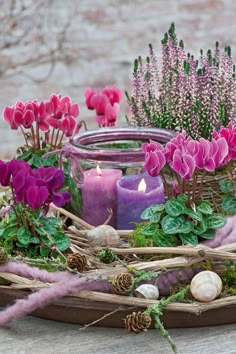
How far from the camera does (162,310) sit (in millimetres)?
845

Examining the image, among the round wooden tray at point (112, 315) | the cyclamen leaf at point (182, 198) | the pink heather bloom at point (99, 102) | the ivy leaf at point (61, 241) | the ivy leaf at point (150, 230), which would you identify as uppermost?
the pink heather bloom at point (99, 102)

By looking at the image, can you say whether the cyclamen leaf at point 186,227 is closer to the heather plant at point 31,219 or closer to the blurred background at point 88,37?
the heather plant at point 31,219

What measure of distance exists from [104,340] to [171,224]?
166mm

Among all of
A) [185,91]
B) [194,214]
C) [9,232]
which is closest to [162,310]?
[194,214]

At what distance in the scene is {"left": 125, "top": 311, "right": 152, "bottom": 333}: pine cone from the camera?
2.69 ft

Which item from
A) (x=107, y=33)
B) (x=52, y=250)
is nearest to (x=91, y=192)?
(x=52, y=250)

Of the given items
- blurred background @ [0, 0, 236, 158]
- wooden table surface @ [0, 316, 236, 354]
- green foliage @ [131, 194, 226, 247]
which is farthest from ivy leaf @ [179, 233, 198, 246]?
blurred background @ [0, 0, 236, 158]

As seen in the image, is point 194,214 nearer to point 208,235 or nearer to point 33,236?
point 208,235

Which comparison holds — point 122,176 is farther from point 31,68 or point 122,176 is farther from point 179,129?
point 31,68

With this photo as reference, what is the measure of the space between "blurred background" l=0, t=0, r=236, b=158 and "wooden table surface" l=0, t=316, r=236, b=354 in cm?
201

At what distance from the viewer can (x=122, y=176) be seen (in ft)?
3.60

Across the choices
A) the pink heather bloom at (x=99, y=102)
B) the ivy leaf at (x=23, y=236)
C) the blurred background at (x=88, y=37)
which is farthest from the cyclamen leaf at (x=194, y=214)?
the blurred background at (x=88, y=37)

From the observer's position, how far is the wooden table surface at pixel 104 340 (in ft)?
2.72

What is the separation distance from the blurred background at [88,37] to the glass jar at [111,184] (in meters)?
1.75
